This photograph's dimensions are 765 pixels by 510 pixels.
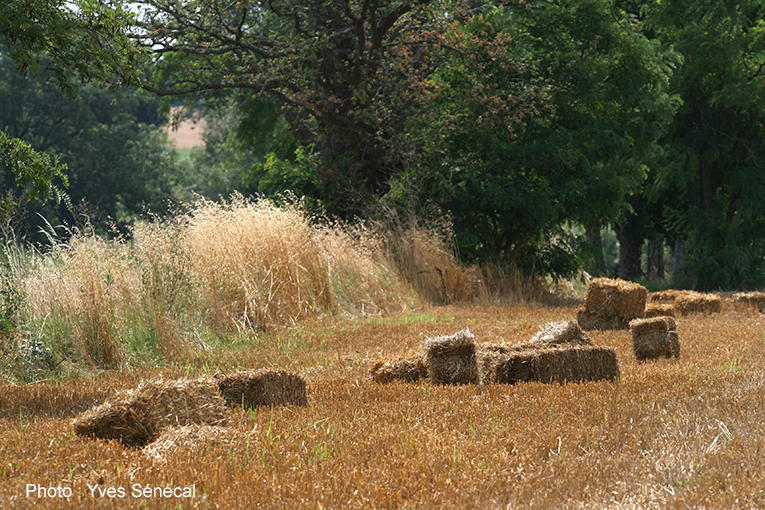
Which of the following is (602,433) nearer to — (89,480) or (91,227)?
(89,480)

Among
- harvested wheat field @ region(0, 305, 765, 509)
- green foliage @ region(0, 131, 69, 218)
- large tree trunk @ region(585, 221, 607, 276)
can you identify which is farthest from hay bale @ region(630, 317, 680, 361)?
large tree trunk @ region(585, 221, 607, 276)

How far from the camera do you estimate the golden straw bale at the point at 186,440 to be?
420 cm

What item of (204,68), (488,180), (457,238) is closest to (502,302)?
(457,238)

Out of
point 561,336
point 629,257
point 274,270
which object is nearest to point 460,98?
point 274,270

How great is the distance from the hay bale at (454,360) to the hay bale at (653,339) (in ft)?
7.14

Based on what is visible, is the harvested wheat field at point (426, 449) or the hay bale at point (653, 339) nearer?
the harvested wheat field at point (426, 449)

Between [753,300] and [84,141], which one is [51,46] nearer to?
[753,300]

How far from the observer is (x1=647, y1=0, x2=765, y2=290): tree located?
19969 millimetres

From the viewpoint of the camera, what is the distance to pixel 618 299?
394 inches

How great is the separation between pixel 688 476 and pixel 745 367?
3.29m

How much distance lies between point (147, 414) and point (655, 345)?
522 cm

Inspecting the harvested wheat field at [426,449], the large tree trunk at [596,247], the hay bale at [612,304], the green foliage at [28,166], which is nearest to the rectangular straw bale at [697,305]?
the hay bale at [612,304]

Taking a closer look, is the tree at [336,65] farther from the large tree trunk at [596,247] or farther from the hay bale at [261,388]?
the hay bale at [261,388]

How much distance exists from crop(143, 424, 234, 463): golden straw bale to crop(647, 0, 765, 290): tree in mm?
18783
